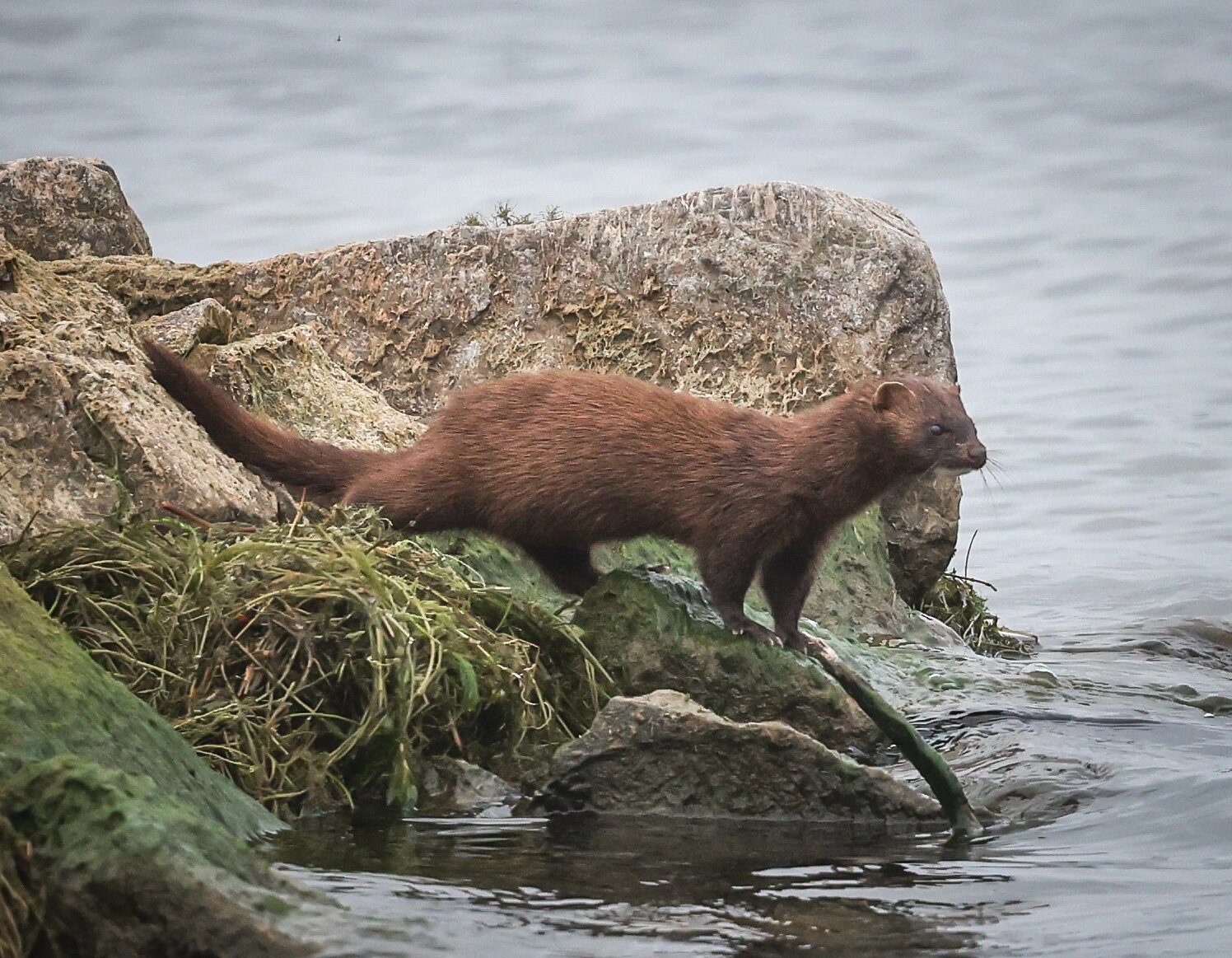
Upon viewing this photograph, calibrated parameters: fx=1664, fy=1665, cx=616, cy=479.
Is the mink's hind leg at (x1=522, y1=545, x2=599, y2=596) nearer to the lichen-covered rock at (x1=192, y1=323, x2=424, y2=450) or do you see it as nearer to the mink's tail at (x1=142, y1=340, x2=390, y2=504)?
the mink's tail at (x1=142, y1=340, x2=390, y2=504)

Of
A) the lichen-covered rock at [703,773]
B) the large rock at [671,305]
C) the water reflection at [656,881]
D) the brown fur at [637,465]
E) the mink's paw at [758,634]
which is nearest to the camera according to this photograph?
the water reflection at [656,881]

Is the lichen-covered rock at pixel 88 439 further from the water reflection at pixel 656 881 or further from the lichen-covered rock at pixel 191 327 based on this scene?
the water reflection at pixel 656 881

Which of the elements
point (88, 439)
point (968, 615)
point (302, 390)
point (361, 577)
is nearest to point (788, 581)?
point (361, 577)

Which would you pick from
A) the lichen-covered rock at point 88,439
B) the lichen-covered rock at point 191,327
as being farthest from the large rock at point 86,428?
the lichen-covered rock at point 191,327

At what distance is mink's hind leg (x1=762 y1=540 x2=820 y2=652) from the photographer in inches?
300

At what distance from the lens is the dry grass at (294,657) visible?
566 centimetres

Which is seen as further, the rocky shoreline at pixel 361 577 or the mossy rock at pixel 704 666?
the mossy rock at pixel 704 666

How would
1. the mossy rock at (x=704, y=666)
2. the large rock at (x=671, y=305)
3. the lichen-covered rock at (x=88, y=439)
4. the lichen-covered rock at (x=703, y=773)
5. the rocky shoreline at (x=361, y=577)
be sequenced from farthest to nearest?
the large rock at (x=671, y=305)
the mossy rock at (x=704, y=666)
the lichen-covered rock at (x=88, y=439)
the lichen-covered rock at (x=703, y=773)
the rocky shoreline at (x=361, y=577)

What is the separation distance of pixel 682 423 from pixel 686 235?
3.07 m

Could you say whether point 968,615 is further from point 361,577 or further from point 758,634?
point 361,577

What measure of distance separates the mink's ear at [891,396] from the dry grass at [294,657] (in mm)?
2219

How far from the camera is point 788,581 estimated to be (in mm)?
7633

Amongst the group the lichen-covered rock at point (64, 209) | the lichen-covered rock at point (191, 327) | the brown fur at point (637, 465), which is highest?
the lichen-covered rock at point (64, 209)

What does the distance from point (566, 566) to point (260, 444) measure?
153 cm
